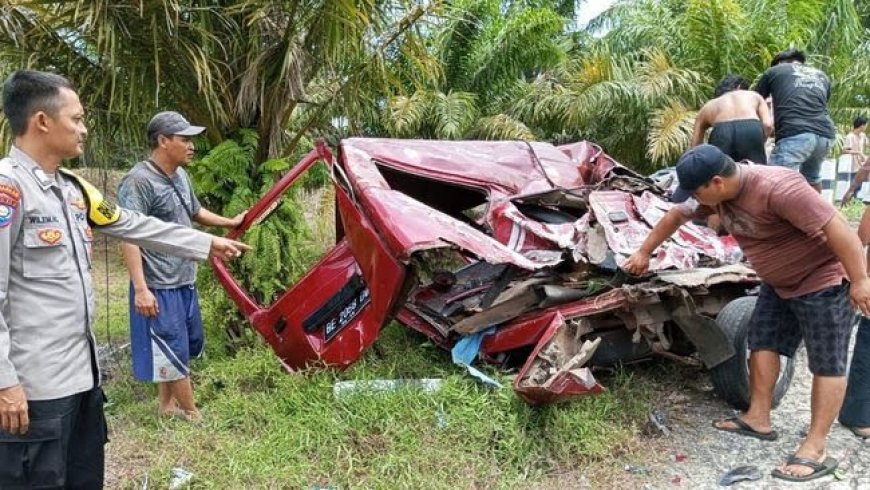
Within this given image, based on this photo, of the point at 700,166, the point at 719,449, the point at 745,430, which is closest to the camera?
the point at 700,166

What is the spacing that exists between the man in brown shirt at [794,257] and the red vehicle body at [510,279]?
30 cm

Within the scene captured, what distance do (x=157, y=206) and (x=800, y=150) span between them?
15.1 ft

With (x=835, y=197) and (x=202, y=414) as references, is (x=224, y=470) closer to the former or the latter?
(x=202, y=414)

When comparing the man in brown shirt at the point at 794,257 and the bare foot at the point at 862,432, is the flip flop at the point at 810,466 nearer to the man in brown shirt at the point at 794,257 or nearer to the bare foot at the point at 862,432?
the man in brown shirt at the point at 794,257

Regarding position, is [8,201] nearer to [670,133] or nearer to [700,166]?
[700,166]

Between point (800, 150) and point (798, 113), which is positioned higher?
point (798, 113)

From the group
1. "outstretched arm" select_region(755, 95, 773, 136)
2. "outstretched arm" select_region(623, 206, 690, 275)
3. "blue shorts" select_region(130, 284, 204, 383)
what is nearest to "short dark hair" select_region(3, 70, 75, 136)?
"blue shorts" select_region(130, 284, 204, 383)

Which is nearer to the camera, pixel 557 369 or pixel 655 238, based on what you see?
pixel 557 369

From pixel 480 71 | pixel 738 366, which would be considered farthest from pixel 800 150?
pixel 480 71

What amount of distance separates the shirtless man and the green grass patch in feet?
6.97

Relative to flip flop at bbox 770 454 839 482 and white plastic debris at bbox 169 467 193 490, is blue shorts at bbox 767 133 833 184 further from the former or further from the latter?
white plastic debris at bbox 169 467 193 490

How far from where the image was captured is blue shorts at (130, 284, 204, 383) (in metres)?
3.60

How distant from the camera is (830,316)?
3.07 m

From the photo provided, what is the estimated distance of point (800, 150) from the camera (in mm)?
5215
